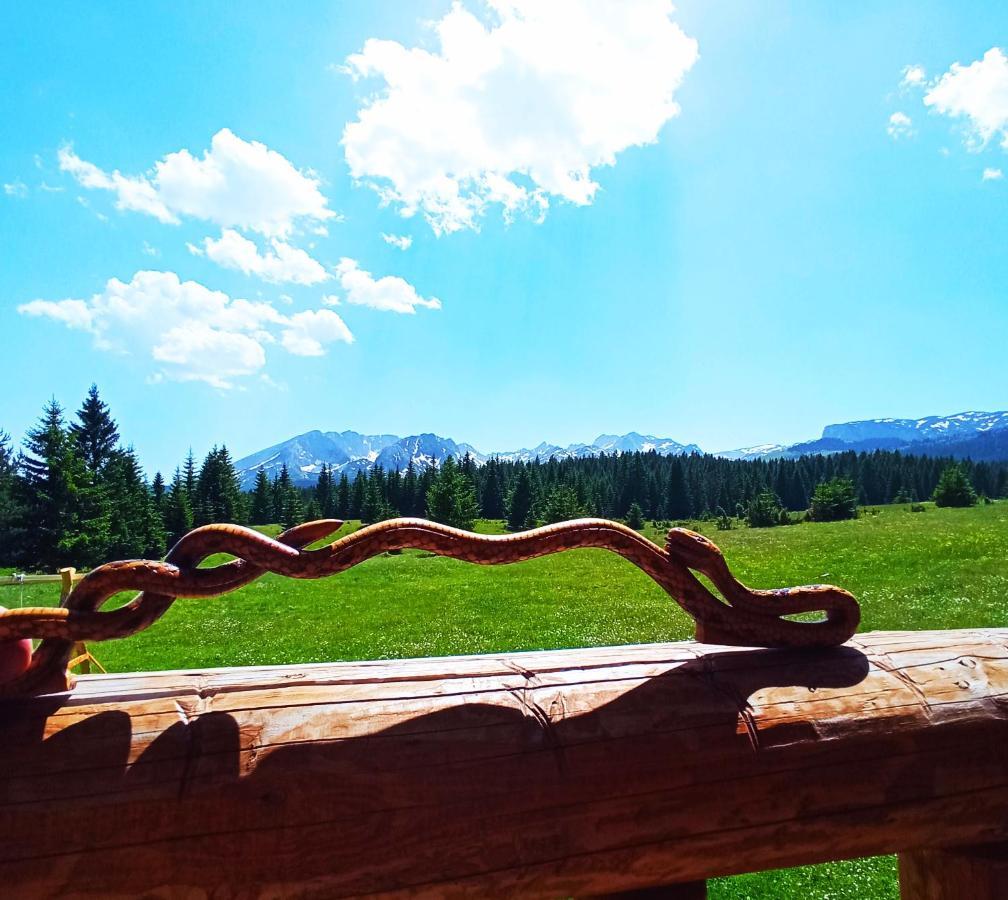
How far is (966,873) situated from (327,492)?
287 ft

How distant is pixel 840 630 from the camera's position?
1568 mm

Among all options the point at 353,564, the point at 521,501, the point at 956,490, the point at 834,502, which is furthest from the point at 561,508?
the point at 353,564

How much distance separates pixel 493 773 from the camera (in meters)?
1.17

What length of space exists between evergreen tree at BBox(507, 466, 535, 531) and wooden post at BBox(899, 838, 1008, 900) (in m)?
65.2

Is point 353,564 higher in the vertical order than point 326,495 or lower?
lower

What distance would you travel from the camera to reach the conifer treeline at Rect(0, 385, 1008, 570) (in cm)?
3950

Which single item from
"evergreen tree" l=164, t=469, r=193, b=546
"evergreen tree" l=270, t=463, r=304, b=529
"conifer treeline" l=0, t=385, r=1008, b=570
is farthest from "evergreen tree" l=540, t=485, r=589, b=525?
"evergreen tree" l=164, t=469, r=193, b=546

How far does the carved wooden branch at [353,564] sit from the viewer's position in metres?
1.22

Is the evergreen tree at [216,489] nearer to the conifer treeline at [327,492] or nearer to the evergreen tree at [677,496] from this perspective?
the conifer treeline at [327,492]

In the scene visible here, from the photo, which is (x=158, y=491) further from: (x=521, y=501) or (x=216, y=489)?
(x=521, y=501)

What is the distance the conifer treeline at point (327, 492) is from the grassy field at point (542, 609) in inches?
754

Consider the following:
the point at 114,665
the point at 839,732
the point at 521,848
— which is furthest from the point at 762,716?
the point at 114,665

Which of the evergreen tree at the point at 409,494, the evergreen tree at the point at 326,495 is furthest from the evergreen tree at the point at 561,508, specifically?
the evergreen tree at the point at 326,495

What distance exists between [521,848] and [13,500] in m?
57.2
